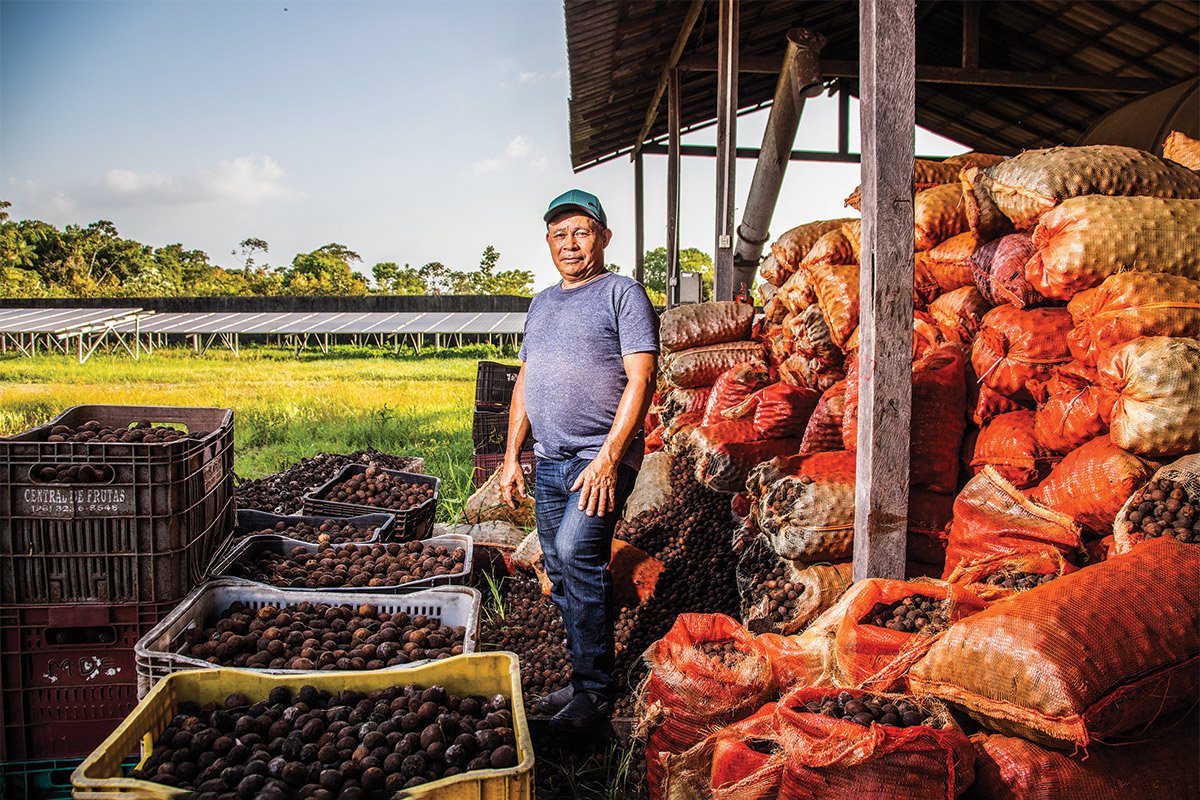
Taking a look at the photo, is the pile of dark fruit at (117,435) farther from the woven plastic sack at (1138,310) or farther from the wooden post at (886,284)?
the woven plastic sack at (1138,310)

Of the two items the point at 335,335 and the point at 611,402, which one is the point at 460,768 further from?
the point at 335,335

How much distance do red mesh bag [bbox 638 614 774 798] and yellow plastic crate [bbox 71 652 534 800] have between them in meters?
0.51

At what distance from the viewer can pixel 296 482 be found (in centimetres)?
484

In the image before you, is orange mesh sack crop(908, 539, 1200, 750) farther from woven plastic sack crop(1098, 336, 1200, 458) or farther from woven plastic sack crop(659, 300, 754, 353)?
woven plastic sack crop(659, 300, 754, 353)

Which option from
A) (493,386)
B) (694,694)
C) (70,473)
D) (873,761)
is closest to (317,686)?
(694,694)

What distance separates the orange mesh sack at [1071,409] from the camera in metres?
2.12

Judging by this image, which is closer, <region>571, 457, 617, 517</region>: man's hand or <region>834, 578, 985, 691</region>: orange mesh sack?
<region>834, 578, 985, 691</region>: orange mesh sack

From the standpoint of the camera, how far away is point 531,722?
246 centimetres

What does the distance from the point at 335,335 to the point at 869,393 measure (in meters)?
22.8

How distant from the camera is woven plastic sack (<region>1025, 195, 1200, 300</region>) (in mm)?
2166

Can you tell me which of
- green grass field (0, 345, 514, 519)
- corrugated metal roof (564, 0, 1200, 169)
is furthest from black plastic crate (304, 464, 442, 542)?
corrugated metal roof (564, 0, 1200, 169)

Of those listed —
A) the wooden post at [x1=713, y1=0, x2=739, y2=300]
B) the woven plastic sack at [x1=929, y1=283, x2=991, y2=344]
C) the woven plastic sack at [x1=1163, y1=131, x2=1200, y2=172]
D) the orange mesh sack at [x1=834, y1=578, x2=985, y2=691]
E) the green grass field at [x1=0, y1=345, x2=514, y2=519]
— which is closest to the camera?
the orange mesh sack at [x1=834, y1=578, x2=985, y2=691]

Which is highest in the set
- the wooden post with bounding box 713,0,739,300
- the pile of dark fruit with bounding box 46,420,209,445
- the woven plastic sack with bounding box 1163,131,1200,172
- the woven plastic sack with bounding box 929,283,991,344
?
the wooden post with bounding box 713,0,739,300

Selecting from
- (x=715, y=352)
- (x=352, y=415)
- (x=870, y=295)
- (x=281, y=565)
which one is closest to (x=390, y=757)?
(x=281, y=565)
